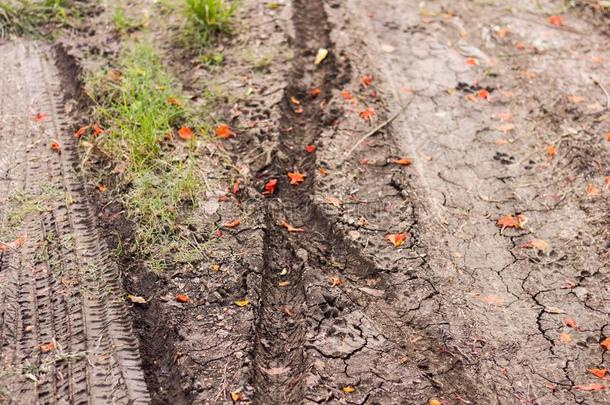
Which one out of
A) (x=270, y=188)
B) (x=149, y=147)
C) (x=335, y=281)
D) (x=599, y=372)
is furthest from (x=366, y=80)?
(x=599, y=372)

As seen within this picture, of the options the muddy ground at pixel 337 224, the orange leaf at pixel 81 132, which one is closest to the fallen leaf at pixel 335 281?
the muddy ground at pixel 337 224

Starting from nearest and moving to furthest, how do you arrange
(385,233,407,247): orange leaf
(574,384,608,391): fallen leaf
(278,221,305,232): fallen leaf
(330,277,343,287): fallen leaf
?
1. (574,384,608,391): fallen leaf
2. (330,277,343,287): fallen leaf
3. (385,233,407,247): orange leaf
4. (278,221,305,232): fallen leaf

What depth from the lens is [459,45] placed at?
477 centimetres

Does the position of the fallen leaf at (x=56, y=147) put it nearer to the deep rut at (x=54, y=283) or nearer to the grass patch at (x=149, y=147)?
→ the deep rut at (x=54, y=283)

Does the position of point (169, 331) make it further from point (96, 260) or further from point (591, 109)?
point (591, 109)

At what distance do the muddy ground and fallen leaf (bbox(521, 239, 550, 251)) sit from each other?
0.10 feet

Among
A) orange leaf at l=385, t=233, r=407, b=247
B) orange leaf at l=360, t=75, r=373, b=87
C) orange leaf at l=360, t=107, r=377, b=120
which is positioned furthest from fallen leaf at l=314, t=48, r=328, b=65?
orange leaf at l=385, t=233, r=407, b=247

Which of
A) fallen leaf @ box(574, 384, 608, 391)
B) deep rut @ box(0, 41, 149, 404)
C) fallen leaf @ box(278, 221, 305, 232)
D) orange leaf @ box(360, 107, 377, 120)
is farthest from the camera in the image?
orange leaf @ box(360, 107, 377, 120)

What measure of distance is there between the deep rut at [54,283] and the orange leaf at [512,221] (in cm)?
190

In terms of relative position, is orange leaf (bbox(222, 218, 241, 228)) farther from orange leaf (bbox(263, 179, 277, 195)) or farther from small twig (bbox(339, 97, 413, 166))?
small twig (bbox(339, 97, 413, 166))

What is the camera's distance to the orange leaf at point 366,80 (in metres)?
4.30

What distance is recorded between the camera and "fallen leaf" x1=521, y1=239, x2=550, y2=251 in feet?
11.4

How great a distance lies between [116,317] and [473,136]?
7.48 feet

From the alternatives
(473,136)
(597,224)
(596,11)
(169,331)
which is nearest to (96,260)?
(169,331)
